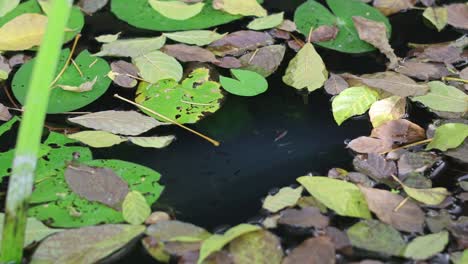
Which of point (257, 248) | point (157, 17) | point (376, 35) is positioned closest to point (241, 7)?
point (157, 17)

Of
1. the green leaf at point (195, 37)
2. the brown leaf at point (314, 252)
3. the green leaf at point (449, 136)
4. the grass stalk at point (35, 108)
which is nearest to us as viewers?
the grass stalk at point (35, 108)

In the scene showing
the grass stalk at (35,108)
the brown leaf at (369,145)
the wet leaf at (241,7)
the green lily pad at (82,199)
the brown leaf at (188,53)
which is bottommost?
the green lily pad at (82,199)

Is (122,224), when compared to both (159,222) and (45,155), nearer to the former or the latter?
(159,222)

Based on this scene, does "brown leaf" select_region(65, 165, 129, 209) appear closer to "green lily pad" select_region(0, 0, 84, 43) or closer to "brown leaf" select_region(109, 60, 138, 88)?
"brown leaf" select_region(109, 60, 138, 88)

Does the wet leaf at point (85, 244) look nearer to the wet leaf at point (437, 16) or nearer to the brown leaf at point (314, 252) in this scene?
the brown leaf at point (314, 252)

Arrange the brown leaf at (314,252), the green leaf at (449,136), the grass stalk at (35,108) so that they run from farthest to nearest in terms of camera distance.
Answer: the green leaf at (449,136), the brown leaf at (314,252), the grass stalk at (35,108)

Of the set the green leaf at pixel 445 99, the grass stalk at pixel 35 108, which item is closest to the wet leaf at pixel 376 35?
the green leaf at pixel 445 99

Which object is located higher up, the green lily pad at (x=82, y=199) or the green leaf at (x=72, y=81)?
the green leaf at (x=72, y=81)
